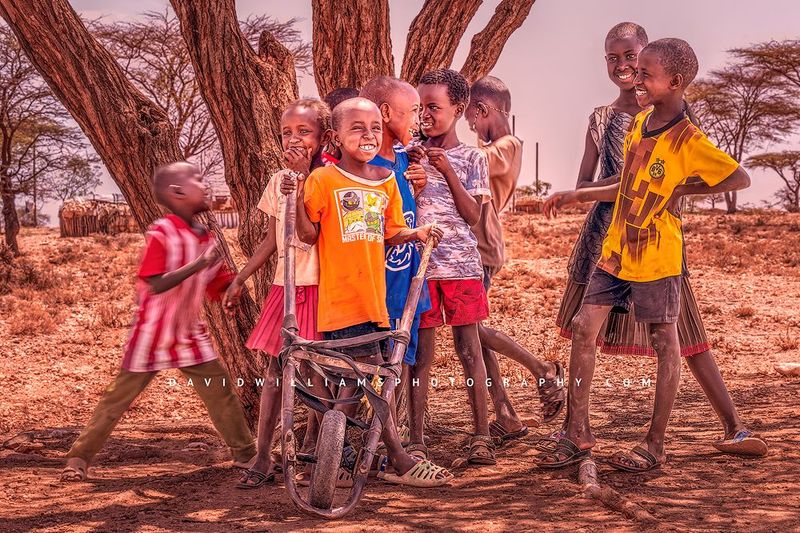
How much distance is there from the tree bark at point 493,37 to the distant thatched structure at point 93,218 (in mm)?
19320

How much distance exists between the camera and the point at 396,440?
4238 mm

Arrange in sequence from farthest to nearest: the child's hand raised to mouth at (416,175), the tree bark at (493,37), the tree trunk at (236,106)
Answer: the tree bark at (493,37), the tree trunk at (236,106), the child's hand raised to mouth at (416,175)

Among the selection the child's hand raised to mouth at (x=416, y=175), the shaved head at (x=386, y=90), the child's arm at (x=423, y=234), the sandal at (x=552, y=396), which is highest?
the shaved head at (x=386, y=90)

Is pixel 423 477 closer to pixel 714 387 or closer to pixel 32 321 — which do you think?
pixel 714 387

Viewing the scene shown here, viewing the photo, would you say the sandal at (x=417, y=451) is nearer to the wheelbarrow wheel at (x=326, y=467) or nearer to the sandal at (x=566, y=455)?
the sandal at (x=566, y=455)

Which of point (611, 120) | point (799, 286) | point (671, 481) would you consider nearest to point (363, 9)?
point (611, 120)

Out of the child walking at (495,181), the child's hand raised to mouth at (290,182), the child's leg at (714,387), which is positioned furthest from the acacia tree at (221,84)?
the child's leg at (714,387)

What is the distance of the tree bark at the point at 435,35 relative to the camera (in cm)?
643

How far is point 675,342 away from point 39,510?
2841 millimetres

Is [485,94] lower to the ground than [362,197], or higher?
higher

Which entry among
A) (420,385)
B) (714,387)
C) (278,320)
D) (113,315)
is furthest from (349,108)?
(113,315)

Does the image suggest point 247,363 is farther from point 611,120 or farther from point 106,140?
point 611,120

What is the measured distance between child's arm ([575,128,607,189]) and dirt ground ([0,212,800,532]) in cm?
139

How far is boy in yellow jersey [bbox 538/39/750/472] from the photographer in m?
4.35
